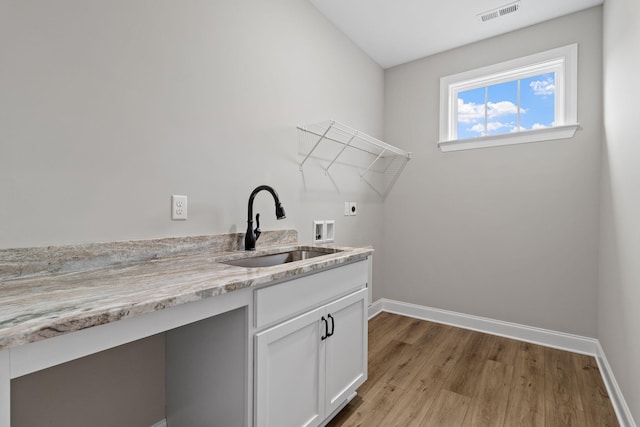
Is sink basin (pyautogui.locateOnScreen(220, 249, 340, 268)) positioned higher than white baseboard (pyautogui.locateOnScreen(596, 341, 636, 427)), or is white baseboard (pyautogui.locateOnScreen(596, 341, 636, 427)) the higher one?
sink basin (pyautogui.locateOnScreen(220, 249, 340, 268))

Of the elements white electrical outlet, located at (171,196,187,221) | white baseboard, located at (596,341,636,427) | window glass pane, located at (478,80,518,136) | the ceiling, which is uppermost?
the ceiling

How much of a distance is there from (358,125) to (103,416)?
2530 mm

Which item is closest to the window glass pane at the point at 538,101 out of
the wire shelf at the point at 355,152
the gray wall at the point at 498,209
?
the gray wall at the point at 498,209

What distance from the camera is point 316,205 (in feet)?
7.66

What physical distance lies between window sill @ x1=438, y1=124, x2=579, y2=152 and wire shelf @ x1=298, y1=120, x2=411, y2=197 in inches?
16.9

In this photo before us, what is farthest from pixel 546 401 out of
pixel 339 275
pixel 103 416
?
pixel 103 416

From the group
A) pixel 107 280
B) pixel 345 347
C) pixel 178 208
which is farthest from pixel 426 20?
pixel 107 280

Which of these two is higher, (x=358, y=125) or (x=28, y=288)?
(x=358, y=125)

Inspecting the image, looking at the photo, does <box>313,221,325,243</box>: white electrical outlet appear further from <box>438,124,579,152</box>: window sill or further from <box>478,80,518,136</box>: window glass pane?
<box>478,80,518,136</box>: window glass pane

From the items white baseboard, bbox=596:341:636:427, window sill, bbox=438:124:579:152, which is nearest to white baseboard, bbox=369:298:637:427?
white baseboard, bbox=596:341:636:427

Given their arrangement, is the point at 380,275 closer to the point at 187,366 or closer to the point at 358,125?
the point at 358,125

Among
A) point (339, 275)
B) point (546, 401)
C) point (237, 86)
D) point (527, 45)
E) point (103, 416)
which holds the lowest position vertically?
point (546, 401)

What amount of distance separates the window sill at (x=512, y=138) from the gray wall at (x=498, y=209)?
0.17 ft

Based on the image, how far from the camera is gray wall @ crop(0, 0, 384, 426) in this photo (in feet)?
3.40
